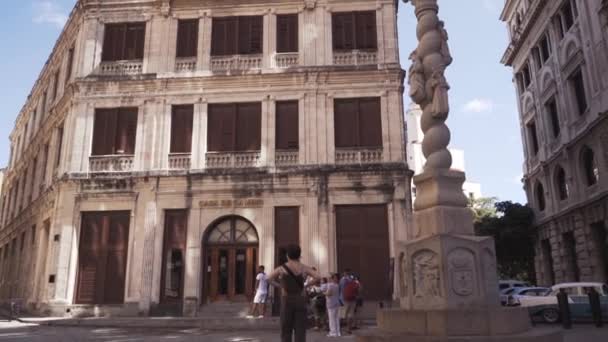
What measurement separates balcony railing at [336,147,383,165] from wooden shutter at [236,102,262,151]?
10.5 ft

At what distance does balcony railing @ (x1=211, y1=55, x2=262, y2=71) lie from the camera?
1998 centimetres

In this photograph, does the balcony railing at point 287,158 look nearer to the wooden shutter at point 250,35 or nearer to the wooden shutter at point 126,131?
the wooden shutter at point 250,35

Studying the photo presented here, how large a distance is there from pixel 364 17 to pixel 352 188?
7.45 meters

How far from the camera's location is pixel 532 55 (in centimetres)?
3266

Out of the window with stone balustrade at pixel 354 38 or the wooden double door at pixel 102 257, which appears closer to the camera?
the wooden double door at pixel 102 257

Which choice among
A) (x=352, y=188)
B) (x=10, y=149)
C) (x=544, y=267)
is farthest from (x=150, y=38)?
(x=544, y=267)

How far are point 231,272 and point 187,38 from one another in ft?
32.7

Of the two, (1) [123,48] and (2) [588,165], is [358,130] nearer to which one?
(1) [123,48]

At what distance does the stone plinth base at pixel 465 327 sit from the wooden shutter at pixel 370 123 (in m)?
12.8

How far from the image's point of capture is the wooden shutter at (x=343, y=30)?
20016 mm

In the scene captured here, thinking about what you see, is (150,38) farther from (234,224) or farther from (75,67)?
(234,224)

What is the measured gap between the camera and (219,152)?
19031 millimetres

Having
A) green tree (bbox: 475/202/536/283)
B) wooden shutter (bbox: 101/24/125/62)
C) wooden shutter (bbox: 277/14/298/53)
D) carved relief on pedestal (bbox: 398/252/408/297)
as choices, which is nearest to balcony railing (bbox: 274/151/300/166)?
wooden shutter (bbox: 277/14/298/53)

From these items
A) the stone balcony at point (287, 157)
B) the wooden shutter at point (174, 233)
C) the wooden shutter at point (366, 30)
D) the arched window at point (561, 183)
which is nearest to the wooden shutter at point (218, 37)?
the stone balcony at point (287, 157)
